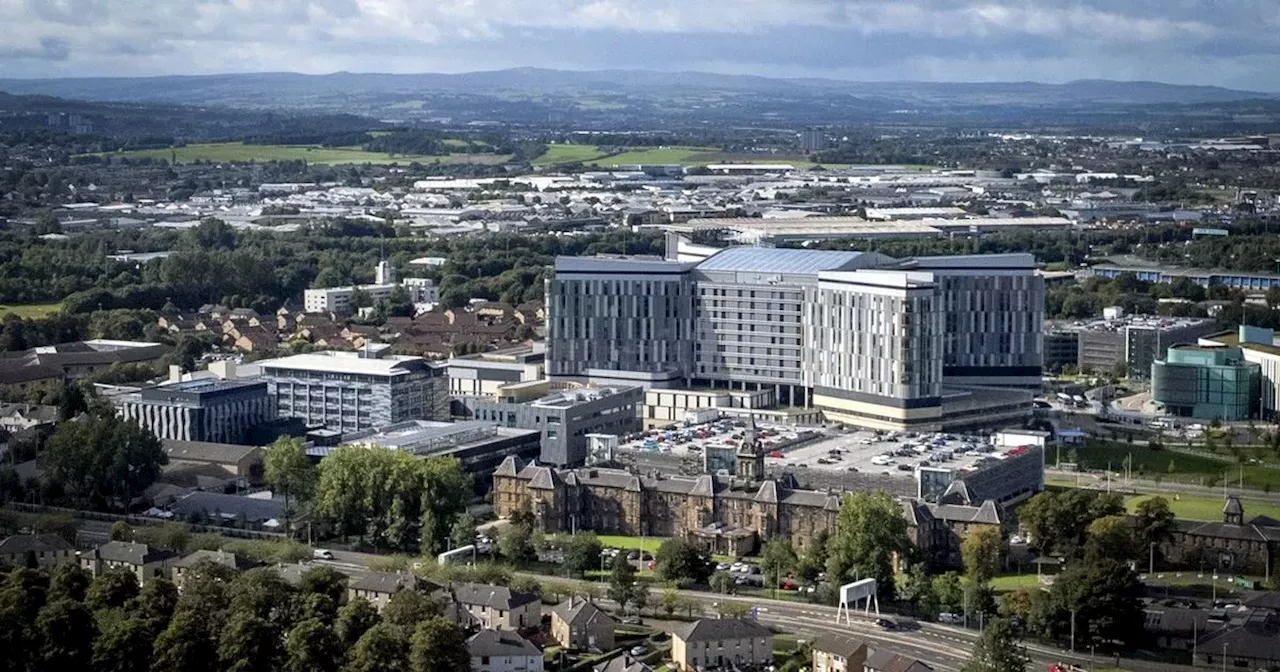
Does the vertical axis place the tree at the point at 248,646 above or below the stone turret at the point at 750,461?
below

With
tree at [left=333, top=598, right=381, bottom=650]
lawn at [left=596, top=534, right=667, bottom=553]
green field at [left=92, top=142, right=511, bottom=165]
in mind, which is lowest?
lawn at [left=596, top=534, right=667, bottom=553]

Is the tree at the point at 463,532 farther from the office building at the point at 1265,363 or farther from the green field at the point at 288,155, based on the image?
the green field at the point at 288,155

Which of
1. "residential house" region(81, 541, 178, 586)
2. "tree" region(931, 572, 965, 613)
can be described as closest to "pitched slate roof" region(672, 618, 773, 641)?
"tree" region(931, 572, 965, 613)

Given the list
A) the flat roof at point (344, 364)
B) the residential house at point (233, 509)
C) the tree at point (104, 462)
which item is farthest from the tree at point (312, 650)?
the flat roof at point (344, 364)

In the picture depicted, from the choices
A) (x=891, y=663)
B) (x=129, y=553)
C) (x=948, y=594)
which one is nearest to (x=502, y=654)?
(x=891, y=663)

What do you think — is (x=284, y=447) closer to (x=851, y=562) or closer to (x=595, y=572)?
(x=595, y=572)

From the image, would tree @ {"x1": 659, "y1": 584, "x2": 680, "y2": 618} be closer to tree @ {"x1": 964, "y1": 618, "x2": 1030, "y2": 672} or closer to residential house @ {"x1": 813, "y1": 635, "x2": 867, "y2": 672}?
residential house @ {"x1": 813, "y1": 635, "x2": 867, "y2": 672}
